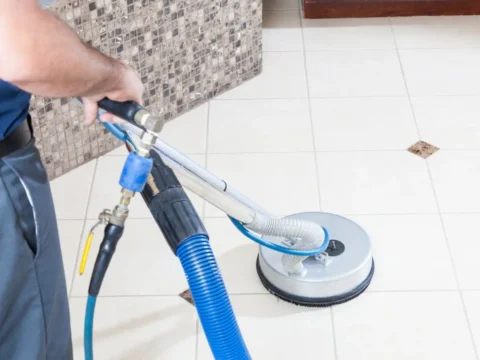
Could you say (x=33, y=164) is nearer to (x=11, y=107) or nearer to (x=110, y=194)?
(x=11, y=107)

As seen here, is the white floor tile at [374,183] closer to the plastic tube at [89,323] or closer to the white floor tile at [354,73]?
the white floor tile at [354,73]

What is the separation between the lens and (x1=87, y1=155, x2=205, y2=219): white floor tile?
274 centimetres

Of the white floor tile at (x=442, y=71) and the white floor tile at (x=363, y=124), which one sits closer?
the white floor tile at (x=363, y=124)

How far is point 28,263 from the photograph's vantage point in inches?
57.1

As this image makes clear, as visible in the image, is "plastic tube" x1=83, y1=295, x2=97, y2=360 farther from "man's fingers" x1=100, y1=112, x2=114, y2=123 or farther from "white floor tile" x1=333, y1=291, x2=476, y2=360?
"white floor tile" x1=333, y1=291, x2=476, y2=360

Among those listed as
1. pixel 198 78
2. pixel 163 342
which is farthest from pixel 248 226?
pixel 198 78

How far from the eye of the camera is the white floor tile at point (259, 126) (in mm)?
3057

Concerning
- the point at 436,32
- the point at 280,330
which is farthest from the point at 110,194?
the point at 436,32

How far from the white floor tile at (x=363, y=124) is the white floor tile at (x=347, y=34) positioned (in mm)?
478

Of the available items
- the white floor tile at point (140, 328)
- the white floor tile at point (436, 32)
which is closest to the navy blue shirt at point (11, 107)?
the white floor tile at point (140, 328)

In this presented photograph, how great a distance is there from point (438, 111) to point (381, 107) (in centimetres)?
23

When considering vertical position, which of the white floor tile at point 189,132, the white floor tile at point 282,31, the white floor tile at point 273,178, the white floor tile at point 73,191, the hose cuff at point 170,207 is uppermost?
the hose cuff at point 170,207

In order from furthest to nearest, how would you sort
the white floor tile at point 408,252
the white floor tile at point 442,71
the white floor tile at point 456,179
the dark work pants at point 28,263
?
the white floor tile at point 442,71
the white floor tile at point 456,179
the white floor tile at point 408,252
the dark work pants at point 28,263

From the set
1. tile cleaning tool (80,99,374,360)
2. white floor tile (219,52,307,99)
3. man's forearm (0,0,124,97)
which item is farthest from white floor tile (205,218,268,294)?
man's forearm (0,0,124,97)
